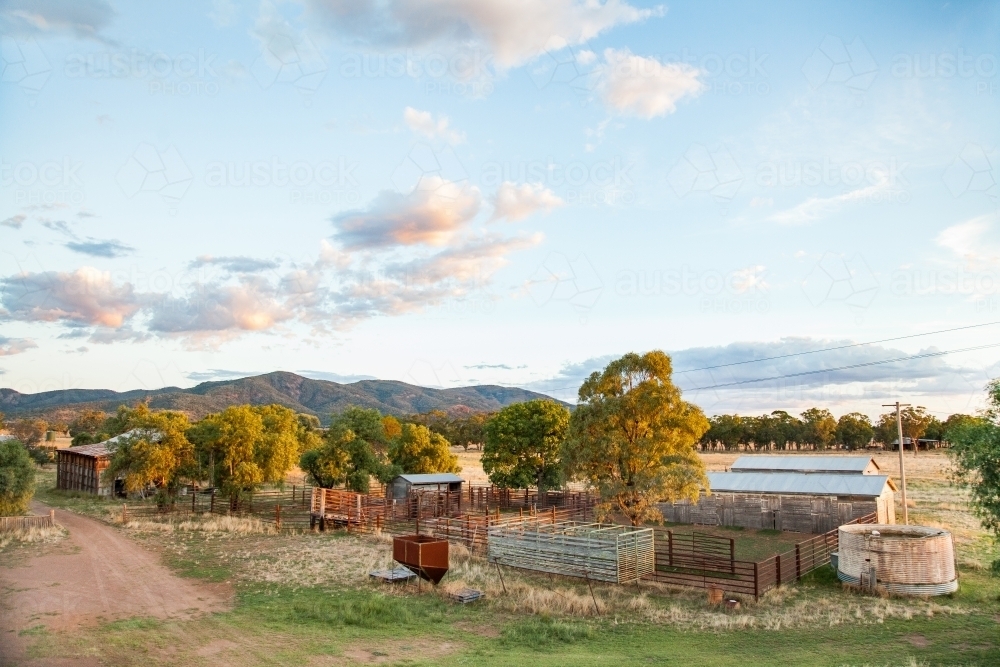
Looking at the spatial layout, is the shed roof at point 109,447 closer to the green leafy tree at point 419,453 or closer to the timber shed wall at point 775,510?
the green leafy tree at point 419,453

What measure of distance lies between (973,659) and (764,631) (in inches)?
175

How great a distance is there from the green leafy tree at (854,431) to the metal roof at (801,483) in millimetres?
79291

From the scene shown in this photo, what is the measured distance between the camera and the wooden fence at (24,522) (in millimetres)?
31203

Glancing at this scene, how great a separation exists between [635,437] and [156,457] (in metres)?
30.1

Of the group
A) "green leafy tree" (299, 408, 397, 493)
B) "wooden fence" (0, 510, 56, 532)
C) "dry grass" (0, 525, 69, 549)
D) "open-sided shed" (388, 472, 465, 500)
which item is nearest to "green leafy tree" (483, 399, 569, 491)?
"open-sided shed" (388, 472, 465, 500)

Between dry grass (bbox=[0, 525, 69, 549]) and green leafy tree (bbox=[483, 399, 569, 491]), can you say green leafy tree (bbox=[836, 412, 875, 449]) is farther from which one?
dry grass (bbox=[0, 525, 69, 549])

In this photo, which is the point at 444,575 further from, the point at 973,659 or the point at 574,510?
the point at 574,510

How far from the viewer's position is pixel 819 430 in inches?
4311

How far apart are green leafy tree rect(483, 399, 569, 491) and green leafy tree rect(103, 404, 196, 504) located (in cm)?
1998

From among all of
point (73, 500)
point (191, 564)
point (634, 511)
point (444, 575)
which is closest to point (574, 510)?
point (634, 511)

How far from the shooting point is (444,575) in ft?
72.2

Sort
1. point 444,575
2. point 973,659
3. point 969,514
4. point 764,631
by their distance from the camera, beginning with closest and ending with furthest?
1. point 973,659
2. point 764,631
3. point 444,575
4. point 969,514

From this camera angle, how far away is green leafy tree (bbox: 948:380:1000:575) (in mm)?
14648

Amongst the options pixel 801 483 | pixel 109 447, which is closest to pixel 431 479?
pixel 801 483
